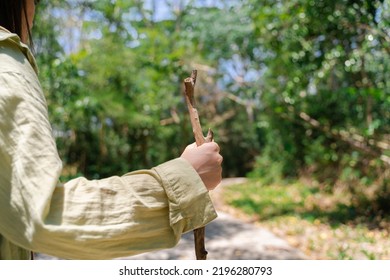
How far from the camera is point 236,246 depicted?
5.71m

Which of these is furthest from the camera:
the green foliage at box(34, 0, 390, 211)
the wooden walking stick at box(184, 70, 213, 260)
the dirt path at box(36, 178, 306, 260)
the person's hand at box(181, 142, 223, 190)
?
the green foliage at box(34, 0, 390, 211)

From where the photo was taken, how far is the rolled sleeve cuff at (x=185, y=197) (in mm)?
763

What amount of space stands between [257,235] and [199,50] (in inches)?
262

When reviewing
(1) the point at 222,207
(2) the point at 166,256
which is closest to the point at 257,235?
(2) the point at 166,256

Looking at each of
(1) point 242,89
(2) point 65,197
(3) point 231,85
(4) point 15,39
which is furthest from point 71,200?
(3) point 231,85

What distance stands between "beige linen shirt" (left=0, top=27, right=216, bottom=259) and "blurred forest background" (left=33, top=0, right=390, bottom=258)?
434 centimetres

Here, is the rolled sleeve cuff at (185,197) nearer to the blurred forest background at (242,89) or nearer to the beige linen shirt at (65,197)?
the beige linen shirt at (65,197)

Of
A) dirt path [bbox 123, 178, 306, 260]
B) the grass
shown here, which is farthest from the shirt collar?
the grass

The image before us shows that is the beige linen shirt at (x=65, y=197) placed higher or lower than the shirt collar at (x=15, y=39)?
lower

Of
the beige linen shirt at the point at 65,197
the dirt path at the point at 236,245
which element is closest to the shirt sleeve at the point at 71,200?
the beige linen shirt at the point at 65,197

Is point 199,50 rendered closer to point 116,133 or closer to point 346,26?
point 116,133

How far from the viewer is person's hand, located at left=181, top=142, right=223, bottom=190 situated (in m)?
0.82

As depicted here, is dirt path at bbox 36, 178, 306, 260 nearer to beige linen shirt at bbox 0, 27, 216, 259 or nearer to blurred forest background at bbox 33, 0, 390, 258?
blurred forest background at bbox 33, 0, 390, 258
